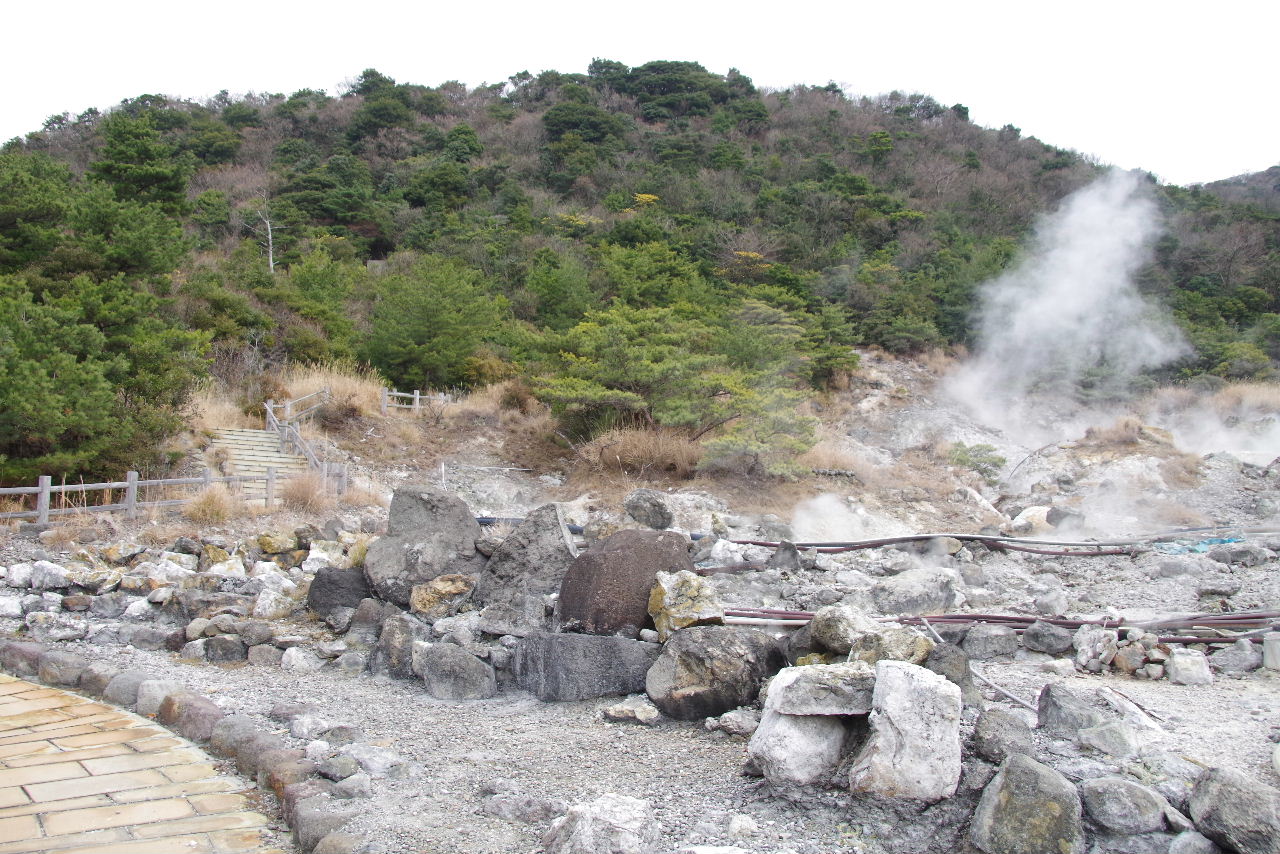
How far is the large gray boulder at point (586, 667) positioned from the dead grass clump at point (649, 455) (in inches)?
355

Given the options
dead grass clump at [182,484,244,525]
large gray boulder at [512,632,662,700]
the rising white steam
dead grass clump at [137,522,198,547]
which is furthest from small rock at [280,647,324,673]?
the rising white steam

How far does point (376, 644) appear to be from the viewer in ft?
21.0

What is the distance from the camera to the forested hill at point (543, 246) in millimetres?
14922

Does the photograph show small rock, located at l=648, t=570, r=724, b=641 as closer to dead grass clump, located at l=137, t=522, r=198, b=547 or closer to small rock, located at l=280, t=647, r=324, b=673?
small rock, located at l=280, t=647, r=324, b=673

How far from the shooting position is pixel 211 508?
35.6 ft

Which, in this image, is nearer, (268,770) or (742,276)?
(268,770)

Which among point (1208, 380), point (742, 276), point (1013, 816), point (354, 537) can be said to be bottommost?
point (354, 537)

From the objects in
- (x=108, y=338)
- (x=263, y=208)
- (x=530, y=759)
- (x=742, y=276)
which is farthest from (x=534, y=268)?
(x=530, y=759)

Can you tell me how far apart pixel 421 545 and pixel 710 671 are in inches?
138

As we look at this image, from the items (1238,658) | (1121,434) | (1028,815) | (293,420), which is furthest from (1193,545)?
(293,420)

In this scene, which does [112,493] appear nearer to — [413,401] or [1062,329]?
[413,401]

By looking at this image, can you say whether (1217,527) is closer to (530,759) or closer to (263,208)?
(530,759)

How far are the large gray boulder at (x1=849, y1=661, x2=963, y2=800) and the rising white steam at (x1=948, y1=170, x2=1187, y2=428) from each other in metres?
21.3

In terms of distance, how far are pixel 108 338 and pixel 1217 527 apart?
16304 millimetres
